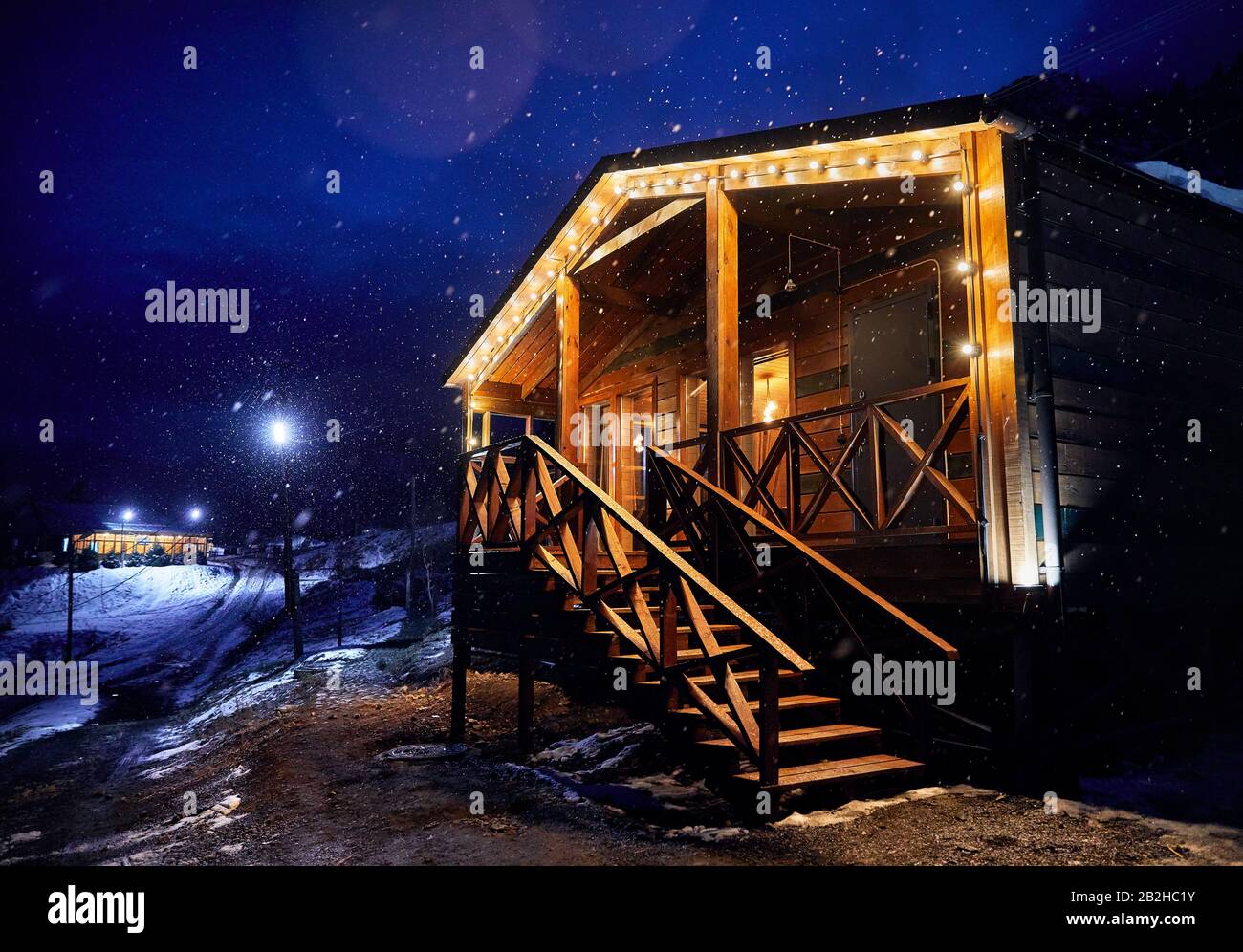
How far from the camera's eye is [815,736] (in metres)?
5.07

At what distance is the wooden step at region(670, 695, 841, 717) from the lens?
5.26 meters

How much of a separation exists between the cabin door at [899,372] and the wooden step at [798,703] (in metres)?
2.53

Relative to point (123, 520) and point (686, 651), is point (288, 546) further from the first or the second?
point (123, 520)

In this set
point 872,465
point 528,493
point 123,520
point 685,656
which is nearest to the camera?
point 685,656

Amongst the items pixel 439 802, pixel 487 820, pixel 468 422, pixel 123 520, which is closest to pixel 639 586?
pixel 487 820

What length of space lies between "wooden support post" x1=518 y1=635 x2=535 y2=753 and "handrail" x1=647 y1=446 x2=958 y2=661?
2406 millimetres

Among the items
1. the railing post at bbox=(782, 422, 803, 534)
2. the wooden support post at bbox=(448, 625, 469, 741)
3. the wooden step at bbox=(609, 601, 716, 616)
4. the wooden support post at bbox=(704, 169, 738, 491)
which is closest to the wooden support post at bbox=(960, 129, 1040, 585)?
the railing post at bbox=(782, 422, 803, 534)

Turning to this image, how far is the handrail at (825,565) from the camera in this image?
17.3 feet

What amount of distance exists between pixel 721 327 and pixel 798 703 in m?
3.90

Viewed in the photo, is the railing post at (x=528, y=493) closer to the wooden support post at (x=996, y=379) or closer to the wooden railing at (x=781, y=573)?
the wooden railing at (x=781, y=573)

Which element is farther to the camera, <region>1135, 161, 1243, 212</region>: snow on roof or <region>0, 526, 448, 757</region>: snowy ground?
<region>0, 526, 448, 757</region>: snowy ground

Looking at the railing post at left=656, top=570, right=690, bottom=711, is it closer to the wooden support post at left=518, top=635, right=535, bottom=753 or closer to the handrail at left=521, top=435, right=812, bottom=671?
the handrail at left=521, top=435, right=812, bottom=671

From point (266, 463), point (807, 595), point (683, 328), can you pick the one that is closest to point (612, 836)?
point (807, 595)
